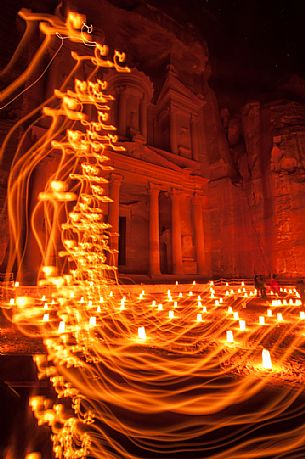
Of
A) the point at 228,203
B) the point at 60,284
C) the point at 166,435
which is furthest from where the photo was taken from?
the point at 228,203

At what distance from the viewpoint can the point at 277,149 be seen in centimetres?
2066

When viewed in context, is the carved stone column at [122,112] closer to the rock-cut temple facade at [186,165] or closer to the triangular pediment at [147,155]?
the rock-cut temple facade at [186,165]

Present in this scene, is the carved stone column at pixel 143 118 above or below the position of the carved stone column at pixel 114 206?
above

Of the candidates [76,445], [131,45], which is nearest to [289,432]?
[76,445]

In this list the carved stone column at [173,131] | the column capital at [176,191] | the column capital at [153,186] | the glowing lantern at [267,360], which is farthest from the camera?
the carved stone column at [173,131]

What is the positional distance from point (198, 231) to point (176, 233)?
2.40m

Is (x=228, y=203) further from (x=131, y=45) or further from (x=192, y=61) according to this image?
(x=131, y=45)

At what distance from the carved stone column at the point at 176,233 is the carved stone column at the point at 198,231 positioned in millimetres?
1789

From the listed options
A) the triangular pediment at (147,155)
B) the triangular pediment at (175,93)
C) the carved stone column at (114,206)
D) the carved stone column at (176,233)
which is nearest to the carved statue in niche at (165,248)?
the carved stone column at (176,233)

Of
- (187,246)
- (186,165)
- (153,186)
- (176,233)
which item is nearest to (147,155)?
(153,186)

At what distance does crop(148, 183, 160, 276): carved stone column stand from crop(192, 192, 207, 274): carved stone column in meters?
4.04

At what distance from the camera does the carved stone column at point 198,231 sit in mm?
20984

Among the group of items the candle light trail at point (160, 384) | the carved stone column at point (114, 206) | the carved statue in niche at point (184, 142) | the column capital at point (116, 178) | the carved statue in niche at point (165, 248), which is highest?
the carved statue in niche at point (184, 142)

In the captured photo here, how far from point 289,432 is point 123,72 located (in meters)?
24.9
